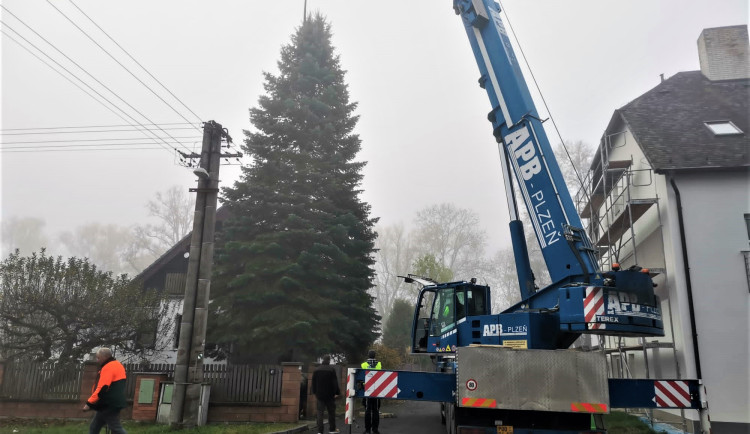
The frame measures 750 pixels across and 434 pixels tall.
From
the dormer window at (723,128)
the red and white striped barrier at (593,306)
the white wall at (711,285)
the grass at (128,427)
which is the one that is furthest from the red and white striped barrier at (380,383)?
the dormer window at (723,128)

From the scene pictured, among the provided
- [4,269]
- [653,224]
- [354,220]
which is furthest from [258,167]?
[653,224]

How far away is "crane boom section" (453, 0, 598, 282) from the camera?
8125mm

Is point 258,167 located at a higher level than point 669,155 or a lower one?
higher

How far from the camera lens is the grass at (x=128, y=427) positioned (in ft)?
36.6

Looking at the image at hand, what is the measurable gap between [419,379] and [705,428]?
3456mm

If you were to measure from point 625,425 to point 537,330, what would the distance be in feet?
22.5

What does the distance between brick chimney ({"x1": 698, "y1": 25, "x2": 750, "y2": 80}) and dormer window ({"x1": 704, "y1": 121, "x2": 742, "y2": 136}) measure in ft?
11.3

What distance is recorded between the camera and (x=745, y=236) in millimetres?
12648

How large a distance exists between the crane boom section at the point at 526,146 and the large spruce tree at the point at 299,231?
9.05 meters

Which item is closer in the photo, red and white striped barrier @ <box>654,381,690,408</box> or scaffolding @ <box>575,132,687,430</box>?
red and white striped barrier @ <box>654,381,690,408</box>

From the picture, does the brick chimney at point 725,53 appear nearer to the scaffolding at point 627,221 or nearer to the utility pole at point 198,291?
the scaffolding at point 627,221

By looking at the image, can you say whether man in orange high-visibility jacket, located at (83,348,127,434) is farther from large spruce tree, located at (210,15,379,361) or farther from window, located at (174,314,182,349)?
window, located at (174,314,182,349)

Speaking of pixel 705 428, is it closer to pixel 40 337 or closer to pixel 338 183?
pixel 338 183

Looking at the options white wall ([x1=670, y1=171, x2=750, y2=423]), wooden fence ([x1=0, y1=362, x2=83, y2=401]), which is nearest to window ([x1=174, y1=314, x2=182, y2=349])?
wooden fence ([x1=0, y1=362, x2=83, y2=401])
